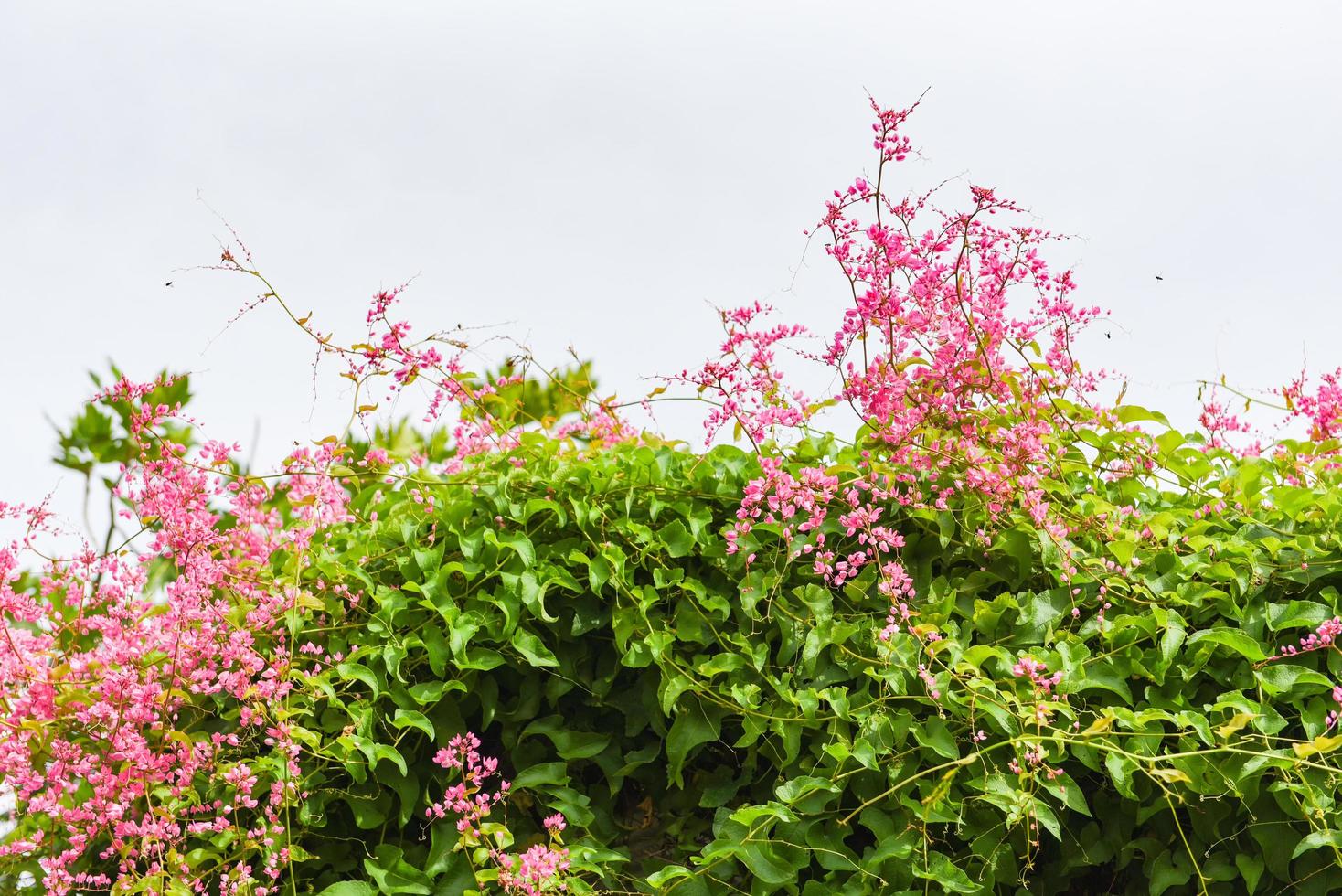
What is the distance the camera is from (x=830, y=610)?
2.85m

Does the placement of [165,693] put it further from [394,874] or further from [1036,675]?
[1036,675]

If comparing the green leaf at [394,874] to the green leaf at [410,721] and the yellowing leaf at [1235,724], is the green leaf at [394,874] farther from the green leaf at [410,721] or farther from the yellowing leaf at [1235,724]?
the yellowing leaf at [1235,724]

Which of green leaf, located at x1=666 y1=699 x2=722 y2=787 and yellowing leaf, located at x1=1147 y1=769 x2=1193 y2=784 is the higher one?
green leaf, located at x1=666 y1=699 x2=722 y2=787

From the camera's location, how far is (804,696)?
2693mm

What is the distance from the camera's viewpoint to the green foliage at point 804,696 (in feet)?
8.53

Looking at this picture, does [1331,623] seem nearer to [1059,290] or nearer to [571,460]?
[1059,290]

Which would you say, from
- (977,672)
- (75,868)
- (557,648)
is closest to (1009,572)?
(977,672)

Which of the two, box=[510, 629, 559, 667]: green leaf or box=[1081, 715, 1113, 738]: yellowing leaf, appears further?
box=[510, 629, 559, 667]: green leaf

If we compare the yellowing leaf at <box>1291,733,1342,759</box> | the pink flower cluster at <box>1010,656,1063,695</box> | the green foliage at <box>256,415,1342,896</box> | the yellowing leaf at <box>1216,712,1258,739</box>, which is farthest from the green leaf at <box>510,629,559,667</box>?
the yellowing leaf at <box>1291,733,1342,759</box>

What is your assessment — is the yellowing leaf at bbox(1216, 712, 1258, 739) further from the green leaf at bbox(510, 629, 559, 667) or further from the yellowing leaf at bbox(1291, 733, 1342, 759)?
the green leaf at bbox(510, 629, 559, 667)

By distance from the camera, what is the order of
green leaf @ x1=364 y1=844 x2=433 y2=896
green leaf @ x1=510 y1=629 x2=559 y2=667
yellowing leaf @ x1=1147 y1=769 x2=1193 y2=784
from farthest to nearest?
green leaf @ x1=510 y1=629 x2=559 y2=667 → green leaf @ x1=364 y1=844 x2=433 y2=896 → yellowing leaf @ x1=1147 y1=769 x2=1193 y2=784

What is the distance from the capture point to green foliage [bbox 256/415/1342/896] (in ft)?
8.53

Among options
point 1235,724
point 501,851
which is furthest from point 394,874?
point 1235,724

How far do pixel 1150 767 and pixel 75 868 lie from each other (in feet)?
8.93
